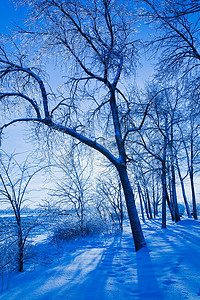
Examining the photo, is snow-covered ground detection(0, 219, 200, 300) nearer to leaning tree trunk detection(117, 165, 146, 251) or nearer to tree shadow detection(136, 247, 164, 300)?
tree shadow detection(136, 247, 164, 300)

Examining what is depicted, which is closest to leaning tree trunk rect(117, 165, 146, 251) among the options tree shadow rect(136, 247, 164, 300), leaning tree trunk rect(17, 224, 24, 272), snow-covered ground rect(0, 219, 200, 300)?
snow-covered ground rect(0, 219, 200, 300)

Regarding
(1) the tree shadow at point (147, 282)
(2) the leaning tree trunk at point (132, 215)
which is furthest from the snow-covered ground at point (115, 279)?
(2) the leaning tree trunk at point (132, 215)

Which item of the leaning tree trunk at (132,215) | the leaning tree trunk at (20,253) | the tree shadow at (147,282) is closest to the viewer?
the tree shadow at (147,282)

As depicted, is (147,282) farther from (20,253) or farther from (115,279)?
(20,253)

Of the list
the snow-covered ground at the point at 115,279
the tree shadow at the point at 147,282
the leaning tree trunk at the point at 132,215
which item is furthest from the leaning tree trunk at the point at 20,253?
the leaning tree trunk at the point at 132,215

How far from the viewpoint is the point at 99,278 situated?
299cm

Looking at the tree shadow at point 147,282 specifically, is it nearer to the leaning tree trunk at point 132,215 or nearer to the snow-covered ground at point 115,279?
the snow-covered ground at point 115,279

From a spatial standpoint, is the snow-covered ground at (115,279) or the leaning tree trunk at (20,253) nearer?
the snow-covered ground at (115,279)

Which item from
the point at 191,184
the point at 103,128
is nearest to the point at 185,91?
the point at 103,128

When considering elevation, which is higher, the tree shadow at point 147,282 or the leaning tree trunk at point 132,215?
the leaning tree trunk at point 132,215

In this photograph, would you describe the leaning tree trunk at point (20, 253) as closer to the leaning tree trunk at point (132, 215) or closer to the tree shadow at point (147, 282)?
the tree shadow at point (147, 282)

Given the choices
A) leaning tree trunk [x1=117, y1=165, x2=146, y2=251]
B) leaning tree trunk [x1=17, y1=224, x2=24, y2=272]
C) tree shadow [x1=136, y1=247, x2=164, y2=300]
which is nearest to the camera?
tree shadow [x1=136, y1=247, x2=164, y2=300]

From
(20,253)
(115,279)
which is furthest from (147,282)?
(20,253)

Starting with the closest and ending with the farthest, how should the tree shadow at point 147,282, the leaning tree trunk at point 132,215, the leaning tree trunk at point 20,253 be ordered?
1. the tree shadow at point 147,282
2. the leaning tree trunk at point 20,253
3. the leaning tree trunk at point 132,215
